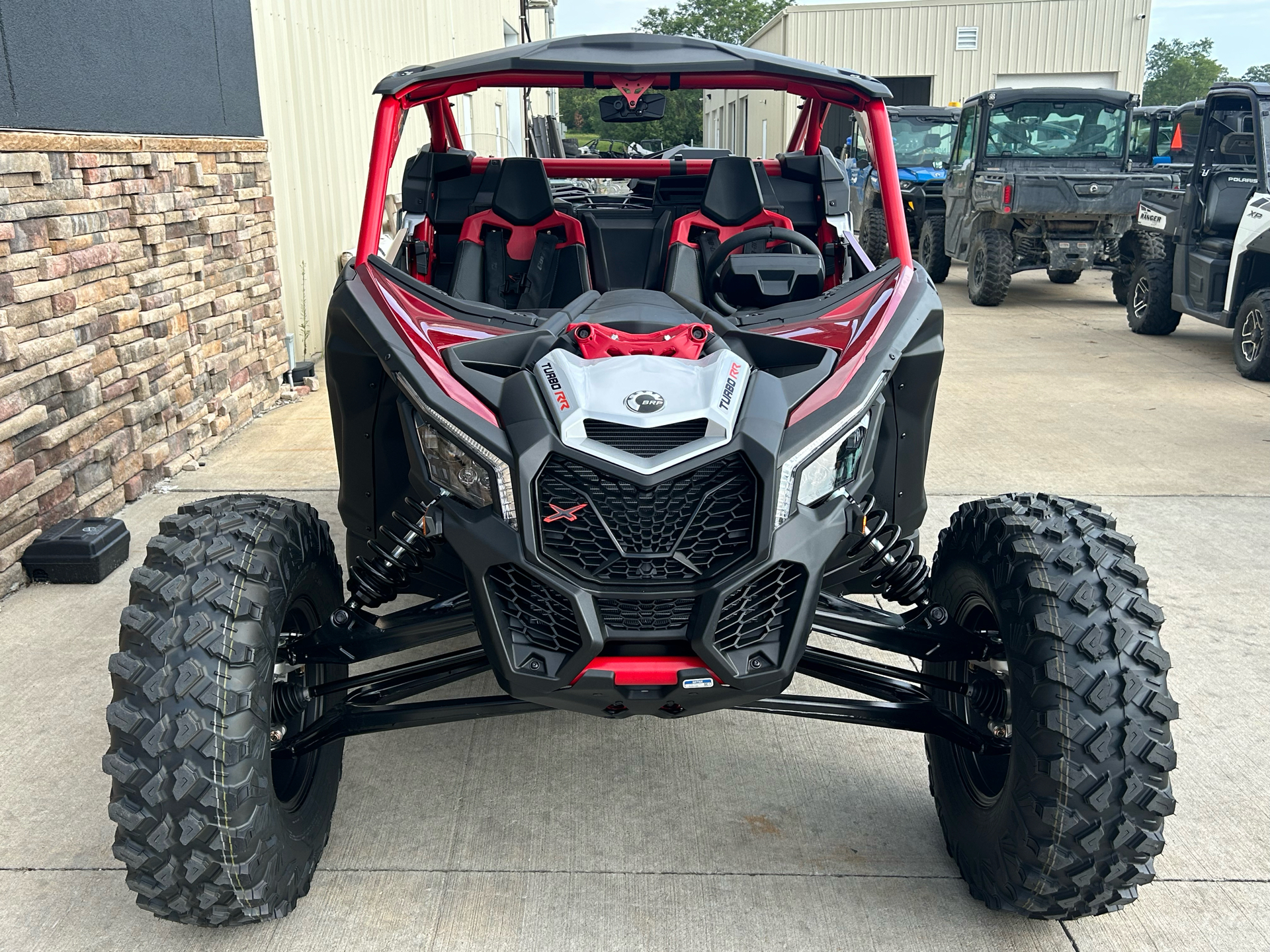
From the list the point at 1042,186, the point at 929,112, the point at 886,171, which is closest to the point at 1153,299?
the point at 1042,186

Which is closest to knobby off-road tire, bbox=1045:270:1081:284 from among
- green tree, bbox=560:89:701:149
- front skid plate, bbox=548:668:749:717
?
front skid plate, bbox=548:668:749:717

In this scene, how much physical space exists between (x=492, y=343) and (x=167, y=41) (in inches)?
178

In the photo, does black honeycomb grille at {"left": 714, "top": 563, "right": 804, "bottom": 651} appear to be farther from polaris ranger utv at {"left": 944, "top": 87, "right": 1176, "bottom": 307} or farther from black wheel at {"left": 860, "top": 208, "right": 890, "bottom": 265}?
black wheel at {"left": 860, "top": 208, "right": 890, "bottom": 265}

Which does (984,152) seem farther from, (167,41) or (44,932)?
(44,932)

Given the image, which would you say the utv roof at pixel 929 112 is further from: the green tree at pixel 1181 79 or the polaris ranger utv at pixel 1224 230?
the green tree at pixel 1181 79

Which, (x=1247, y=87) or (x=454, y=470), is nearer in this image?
(x=454, y=470)

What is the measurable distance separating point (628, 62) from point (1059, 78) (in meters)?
31.1

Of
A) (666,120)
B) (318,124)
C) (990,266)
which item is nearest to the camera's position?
(318,124)

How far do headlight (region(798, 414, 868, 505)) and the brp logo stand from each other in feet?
1.05

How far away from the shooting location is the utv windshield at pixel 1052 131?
12.7 metres

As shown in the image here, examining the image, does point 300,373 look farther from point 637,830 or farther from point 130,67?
point 637,830

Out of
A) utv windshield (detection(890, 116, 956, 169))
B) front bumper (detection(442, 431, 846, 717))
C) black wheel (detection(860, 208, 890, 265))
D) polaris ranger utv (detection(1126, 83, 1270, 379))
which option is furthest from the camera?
utv windshield (detection(890, 116, 956, 169))

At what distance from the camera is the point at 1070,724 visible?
2.35m

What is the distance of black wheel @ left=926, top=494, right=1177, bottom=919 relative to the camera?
234 cm
